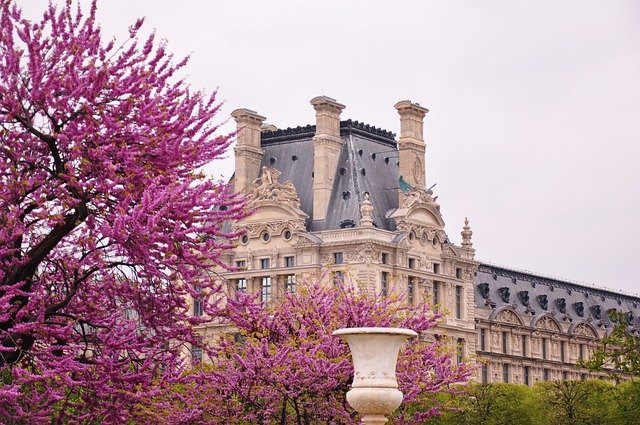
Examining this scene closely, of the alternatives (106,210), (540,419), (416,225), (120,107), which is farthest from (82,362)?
(416,225)

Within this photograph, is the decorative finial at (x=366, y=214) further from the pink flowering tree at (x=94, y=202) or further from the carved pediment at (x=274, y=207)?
the pink flowering tree at (x=94, y=202)

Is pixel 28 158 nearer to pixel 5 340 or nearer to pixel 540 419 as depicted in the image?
pixel 5 340

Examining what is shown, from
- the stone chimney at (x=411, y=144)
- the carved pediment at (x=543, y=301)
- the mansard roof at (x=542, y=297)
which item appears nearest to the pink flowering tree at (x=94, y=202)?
the stone chimney at (x=411, y=144)

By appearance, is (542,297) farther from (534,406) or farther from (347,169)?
(534,406)

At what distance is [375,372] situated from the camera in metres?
26.4

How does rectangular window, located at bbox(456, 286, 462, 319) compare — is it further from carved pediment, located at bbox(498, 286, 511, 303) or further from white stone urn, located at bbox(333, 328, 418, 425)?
white stone urn, located at bbox(333, 328, 418, 425)

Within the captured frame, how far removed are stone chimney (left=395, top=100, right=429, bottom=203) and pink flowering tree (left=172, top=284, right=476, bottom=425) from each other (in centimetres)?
4185

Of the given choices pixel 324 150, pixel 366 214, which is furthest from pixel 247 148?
pixel 366 214

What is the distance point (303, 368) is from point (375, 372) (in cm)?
1179

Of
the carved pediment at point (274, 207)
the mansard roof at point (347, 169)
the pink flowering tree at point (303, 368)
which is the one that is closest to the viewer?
the pink flowering tree at point (303, 368)

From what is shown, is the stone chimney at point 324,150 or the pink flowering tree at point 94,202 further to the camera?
the stone chimney at point 324,150

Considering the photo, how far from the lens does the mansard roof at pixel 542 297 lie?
333 feet

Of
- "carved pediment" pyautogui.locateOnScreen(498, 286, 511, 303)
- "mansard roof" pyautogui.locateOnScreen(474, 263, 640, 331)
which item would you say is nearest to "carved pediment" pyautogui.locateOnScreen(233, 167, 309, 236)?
"mansard roof" pyautogui.locateOnScreen(474, 263, 640, 331)

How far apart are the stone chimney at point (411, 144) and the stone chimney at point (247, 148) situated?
8.70 metres
